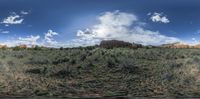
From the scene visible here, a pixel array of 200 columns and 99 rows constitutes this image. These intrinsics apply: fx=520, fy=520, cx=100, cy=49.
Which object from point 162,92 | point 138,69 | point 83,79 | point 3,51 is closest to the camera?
point 162,92

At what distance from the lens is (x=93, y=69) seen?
15.4 meters

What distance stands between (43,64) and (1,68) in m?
1.36

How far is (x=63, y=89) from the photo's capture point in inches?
513

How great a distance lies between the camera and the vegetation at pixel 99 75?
42.4 ft

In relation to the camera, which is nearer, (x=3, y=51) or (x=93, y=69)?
(x=93, y=69)

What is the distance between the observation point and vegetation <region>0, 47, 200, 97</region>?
1291cm

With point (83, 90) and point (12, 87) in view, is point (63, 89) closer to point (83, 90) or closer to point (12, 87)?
point (83, 90)

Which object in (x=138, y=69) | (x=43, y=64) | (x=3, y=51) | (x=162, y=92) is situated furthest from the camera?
(x=3, y=51)

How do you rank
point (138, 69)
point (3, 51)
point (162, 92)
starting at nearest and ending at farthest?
point (162, 92), point (138, 69), point (3, 51)

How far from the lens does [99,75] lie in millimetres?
14680

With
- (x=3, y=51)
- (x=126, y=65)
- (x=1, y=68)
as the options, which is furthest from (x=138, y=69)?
(x=3, y=51)

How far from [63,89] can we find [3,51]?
8232mm

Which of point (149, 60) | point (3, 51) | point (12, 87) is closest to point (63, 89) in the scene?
point (12, 87)

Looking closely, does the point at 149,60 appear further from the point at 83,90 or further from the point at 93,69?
the point at 83,90
